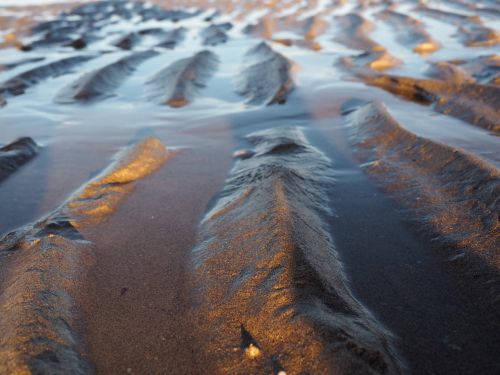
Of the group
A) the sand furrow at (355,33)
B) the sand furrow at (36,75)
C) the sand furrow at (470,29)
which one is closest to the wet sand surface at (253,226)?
the sand furrow at (36,75)

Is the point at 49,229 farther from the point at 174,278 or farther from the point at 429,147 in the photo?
the point at 429,147

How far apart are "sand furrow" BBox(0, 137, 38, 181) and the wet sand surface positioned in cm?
2

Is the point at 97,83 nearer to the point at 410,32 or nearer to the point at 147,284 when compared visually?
the point at 147,284

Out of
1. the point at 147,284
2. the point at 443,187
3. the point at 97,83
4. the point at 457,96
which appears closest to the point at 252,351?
the point at 147,284

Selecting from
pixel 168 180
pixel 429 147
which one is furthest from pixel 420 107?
pixel 168 180

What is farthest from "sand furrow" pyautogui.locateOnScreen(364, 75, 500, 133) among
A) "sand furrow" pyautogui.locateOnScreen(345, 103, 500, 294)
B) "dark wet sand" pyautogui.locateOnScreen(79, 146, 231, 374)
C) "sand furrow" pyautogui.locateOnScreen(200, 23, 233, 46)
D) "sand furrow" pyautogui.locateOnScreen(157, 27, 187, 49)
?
"sand furrow" pyautogui.locateOnScreen(157, 27, 187, 49)

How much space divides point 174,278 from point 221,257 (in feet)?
1.03

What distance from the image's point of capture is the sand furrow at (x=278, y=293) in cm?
190

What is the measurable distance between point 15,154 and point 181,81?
3464 millimetres

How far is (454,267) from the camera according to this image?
2605mm

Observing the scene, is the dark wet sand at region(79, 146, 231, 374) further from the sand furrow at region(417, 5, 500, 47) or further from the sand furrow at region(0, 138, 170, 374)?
the sand furrow at region(417, 5, 500, 47)

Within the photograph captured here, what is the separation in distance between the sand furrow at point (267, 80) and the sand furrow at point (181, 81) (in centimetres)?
76

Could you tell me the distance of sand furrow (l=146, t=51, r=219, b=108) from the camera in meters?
6.73

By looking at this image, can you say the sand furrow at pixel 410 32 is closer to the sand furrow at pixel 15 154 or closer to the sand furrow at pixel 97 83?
the sand furrow at pixel 97 83
